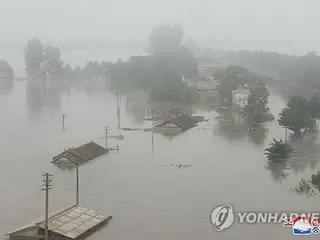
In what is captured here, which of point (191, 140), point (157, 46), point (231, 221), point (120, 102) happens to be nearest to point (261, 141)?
point (191, 140)

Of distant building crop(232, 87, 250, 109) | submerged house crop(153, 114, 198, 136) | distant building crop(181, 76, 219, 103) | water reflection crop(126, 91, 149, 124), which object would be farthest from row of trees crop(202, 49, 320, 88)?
submerged house crop(153, 114, 198, 136)

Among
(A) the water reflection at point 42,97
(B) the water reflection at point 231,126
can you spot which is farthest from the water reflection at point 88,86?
(B) the water reflection at point 231,126

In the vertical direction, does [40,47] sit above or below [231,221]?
above

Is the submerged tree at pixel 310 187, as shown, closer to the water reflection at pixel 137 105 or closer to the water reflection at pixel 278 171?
the water reflection at pixel 278 171

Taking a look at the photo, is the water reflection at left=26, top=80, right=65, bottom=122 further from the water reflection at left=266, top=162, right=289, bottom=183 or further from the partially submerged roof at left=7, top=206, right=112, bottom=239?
the partially submerged roof at left=7, top=206, right=112, bottom=239

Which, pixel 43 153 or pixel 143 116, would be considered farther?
pixel 143 116

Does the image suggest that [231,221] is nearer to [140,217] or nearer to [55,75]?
[140,217]

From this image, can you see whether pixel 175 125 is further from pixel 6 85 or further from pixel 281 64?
pixel 281 64
